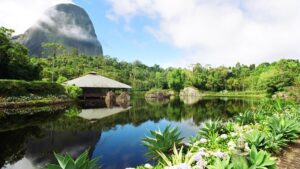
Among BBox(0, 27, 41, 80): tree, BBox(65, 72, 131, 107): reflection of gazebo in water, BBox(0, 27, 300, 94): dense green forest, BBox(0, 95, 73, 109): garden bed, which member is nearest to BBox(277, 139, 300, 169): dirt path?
BBox(0, 95, 73, 109): garden bed

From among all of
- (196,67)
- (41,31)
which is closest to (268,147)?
(196,67)

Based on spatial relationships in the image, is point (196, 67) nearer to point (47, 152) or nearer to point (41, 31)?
point (41, 31)

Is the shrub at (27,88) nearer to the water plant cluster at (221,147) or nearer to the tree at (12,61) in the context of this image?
the tree at (12,61)

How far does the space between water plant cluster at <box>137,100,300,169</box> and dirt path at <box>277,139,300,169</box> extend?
0.16 m

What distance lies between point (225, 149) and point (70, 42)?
110391mm

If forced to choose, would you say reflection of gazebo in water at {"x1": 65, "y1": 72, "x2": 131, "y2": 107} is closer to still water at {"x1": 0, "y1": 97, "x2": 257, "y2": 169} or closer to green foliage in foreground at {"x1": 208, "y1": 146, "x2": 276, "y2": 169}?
still water at {"x1": 0, "y1": 97, "x2": 257, "y2": 169}

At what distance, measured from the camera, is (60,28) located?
109m

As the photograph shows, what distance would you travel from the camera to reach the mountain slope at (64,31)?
3962 inches

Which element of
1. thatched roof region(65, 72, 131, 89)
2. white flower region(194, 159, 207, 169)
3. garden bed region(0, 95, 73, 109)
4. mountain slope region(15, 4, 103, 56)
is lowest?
white flower region(194, 159, 207, 169)

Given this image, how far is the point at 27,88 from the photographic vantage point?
23031 mm

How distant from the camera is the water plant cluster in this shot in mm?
3671

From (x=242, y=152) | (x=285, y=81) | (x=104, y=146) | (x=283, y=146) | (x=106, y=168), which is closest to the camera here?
(x=242, y=152)

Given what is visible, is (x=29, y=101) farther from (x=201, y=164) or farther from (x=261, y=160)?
(x=261, y=160)

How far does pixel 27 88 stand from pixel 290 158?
72.8ft
